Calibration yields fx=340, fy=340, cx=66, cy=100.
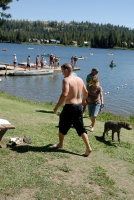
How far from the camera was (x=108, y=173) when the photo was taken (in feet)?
22.1

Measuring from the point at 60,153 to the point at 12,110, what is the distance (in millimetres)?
5126

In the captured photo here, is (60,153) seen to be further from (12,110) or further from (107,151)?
(12,110)

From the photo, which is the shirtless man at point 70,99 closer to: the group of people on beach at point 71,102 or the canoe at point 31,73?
the group of people on beach at point 71,102

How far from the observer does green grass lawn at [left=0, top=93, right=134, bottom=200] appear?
18.3 feet

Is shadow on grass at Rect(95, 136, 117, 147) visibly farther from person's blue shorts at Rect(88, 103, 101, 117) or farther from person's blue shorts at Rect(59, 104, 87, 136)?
person's blue shorts at Rect(59, 104, 87, 136)

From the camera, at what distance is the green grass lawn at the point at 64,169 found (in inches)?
220

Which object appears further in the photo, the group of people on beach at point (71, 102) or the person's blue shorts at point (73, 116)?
the person's blue shorts at point (73, 116)

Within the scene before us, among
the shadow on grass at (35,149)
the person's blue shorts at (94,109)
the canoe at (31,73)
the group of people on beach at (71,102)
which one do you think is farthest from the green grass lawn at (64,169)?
the canoe at (31,73)

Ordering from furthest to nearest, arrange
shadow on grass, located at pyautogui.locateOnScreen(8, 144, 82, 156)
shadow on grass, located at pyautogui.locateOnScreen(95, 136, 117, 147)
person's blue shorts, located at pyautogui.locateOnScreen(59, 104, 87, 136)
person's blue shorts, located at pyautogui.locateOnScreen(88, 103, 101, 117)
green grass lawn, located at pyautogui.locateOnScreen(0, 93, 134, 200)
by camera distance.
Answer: person's blue shorts, located at pyautogui.locateOnScreen(88, 103, 101, 117)
shadow on grass, located at pyautogui.locateOnScreen(95, 136, 117, 147)
shadow on grass, located at pyautogui.locateOnScreen(8, 144, 82, 156)
person's blue shorts, located at pyautogui.locateOnScreen(59, 104, 87, 136)
green grass lawn, located at pyautogui.locateOnScreen(0, 93, 134, 200)

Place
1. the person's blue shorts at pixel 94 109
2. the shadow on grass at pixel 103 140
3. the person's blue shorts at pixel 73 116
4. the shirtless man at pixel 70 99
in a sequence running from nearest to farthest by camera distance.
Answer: the shirtless man at pixel 70 99, the person's blue shorts at pixel 73 116, the shadow on grass at pixel 103 140, the person's blue shorts at pixel 94 109

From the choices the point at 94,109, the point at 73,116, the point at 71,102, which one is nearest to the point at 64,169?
the point at 73,116

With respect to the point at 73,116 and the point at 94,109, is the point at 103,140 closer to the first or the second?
the point at 94,109

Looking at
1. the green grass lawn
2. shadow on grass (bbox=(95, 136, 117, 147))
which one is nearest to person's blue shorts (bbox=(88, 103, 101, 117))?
shadow on grass (bbox=(95, 136, 117, 147))

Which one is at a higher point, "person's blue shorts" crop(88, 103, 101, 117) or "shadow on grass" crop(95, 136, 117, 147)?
"person's blue shorts" crop(88, 103, 101, 117)
